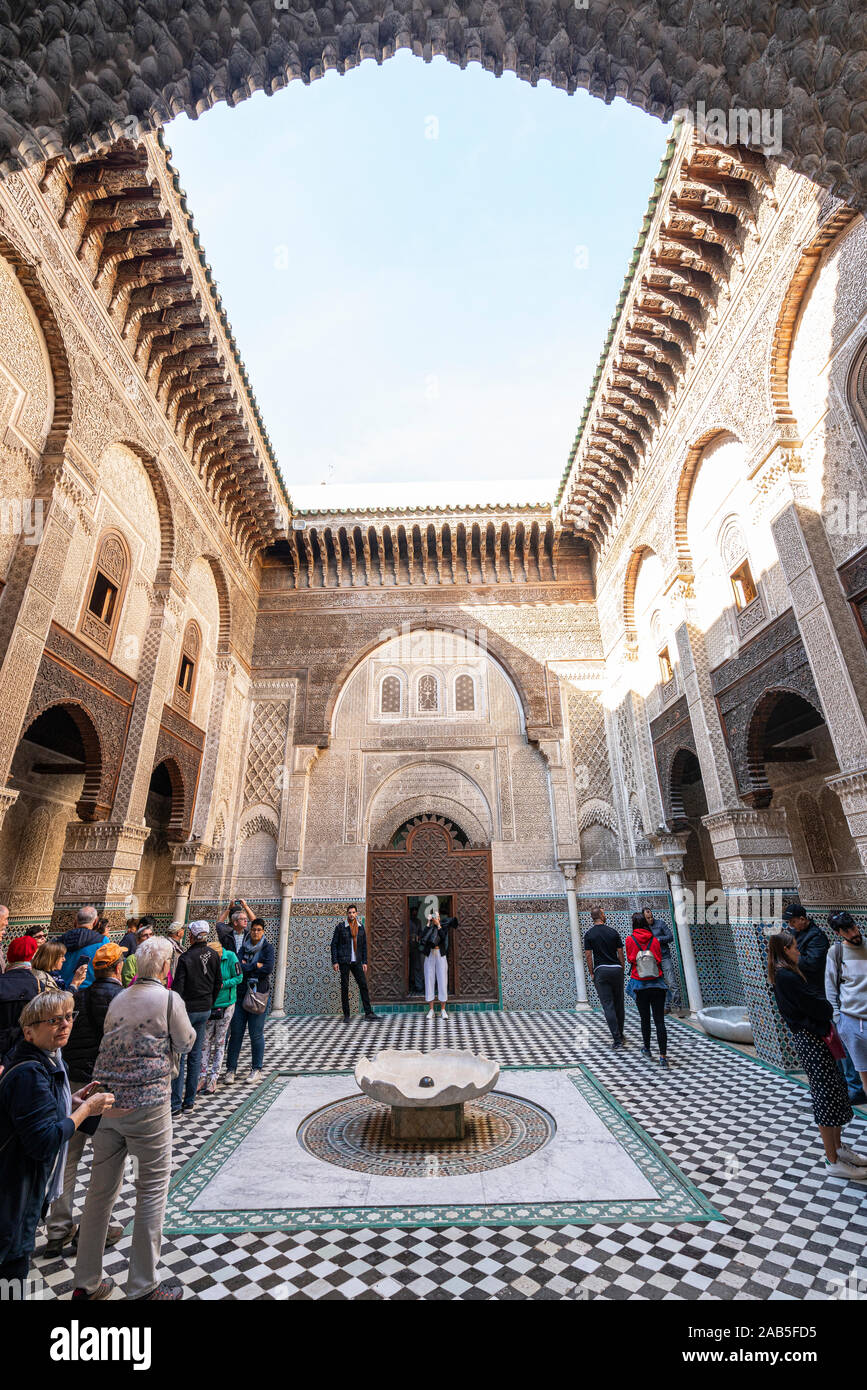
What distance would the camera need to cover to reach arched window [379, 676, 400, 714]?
8422 mm

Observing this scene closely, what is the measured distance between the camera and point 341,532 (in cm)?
878

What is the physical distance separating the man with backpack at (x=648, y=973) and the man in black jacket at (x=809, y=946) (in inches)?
40.5

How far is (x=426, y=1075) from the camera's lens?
146 inches

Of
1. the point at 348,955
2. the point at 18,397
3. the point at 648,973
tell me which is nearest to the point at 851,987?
the point at 648,973

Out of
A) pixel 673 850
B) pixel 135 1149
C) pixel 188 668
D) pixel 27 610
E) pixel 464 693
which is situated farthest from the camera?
pixel 464 693

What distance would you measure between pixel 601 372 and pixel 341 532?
12.8 feet

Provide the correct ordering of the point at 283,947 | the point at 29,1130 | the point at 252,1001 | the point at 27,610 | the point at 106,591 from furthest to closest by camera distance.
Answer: the point at 283,947 < the point at 106,591 < the point at 252,1001 < the point at 27,610 < the point at 29,1130

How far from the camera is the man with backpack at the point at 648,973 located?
4457mm

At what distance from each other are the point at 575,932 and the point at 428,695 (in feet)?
11.3

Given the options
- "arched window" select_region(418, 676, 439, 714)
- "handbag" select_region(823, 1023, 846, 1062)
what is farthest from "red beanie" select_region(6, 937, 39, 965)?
"arched window" select_region(418, 676, 439, 714)

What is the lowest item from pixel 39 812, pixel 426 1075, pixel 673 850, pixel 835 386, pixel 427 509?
pixel 426 1075

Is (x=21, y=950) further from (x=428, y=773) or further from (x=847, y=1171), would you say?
(x=428, y=773)

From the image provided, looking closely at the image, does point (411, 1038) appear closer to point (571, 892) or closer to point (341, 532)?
point (571, 892)

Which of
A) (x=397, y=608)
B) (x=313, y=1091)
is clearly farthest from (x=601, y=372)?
(x=313, y=1091)
